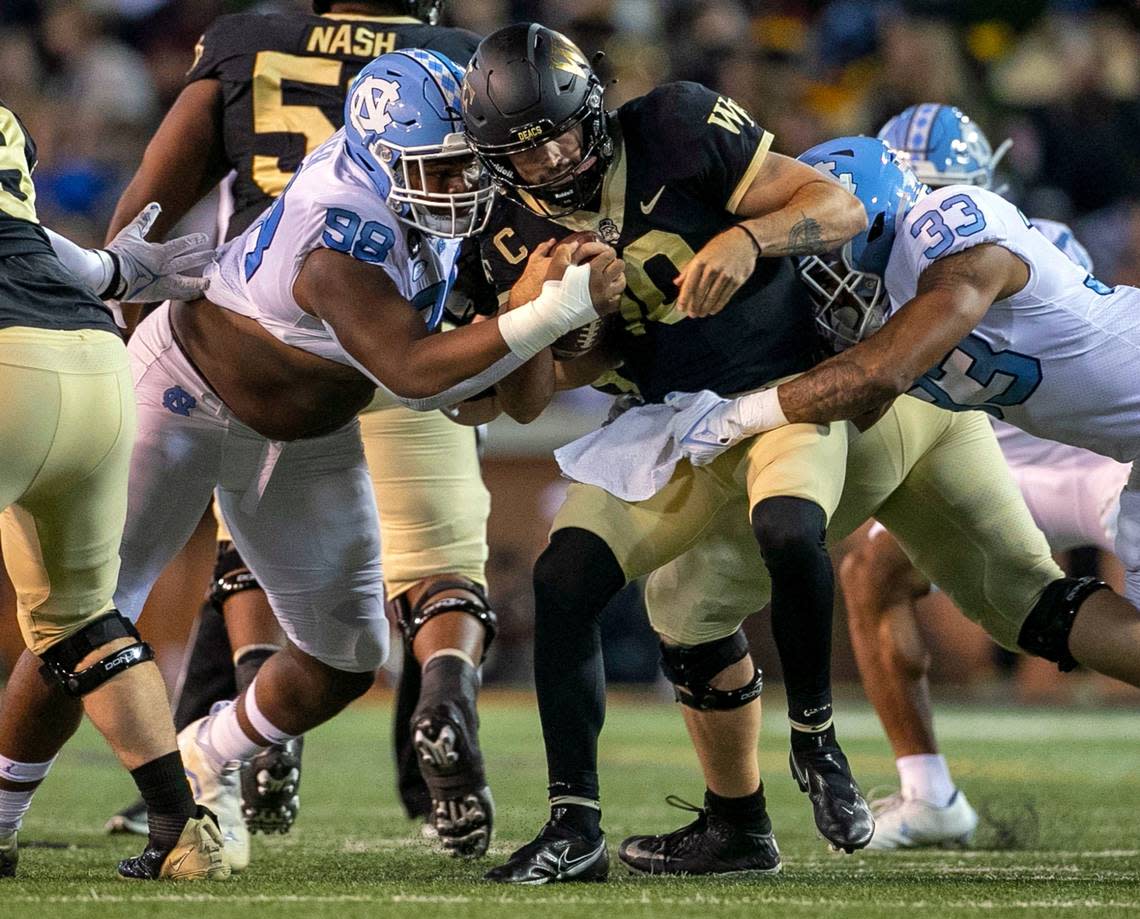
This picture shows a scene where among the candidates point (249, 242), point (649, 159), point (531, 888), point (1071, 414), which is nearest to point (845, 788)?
point (531, 888)

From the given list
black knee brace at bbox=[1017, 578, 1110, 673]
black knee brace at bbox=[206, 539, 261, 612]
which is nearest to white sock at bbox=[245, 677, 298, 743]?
black knee brace at bbox=[206, 539, 261, 612]

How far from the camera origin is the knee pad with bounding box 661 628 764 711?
4.21 m

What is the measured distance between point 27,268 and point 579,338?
1158mm

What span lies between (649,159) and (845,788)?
139cm

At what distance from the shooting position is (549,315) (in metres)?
3.59

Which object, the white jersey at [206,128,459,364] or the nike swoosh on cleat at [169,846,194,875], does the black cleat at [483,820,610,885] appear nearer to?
the nike swoosh on cleat at [169,846,194,875]

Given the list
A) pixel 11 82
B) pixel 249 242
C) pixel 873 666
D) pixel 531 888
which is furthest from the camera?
pixel 11 82

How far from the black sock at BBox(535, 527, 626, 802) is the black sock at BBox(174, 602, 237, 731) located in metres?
1.88

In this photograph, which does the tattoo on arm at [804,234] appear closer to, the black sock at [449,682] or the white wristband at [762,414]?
the white wristband at [762,414]

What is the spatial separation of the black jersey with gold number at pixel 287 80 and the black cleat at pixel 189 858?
183cm

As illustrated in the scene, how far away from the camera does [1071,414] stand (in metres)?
4.05

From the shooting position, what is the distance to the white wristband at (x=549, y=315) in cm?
359

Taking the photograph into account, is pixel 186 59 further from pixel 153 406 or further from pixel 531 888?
pixel 531 888

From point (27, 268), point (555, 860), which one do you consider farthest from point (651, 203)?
point (555, 860)
